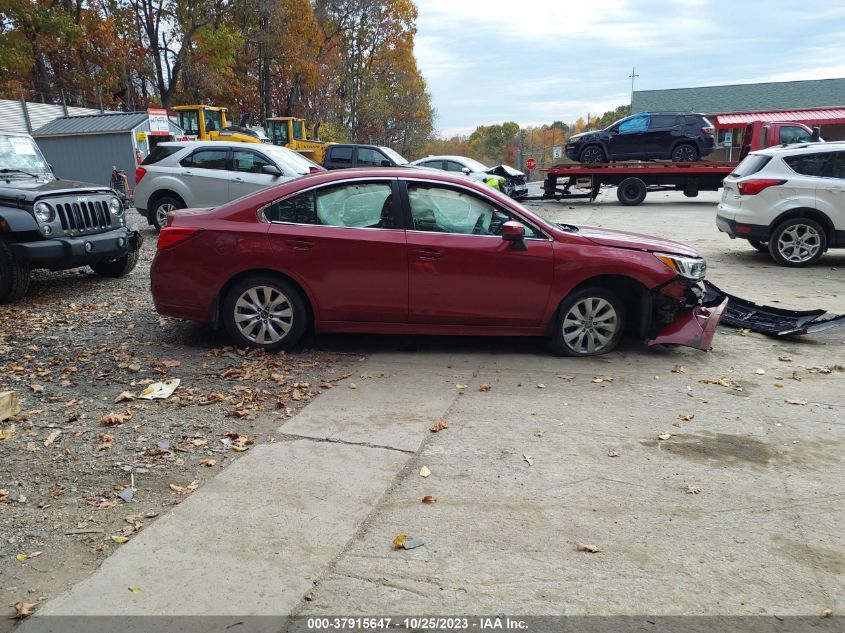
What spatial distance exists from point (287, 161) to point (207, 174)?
4.96 feet

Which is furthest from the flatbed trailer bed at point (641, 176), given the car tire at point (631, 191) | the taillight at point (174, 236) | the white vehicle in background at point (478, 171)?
the taillight at point (174, 236)

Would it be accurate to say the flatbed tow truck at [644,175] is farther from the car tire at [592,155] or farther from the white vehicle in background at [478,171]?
the white vehicle in background at [478,171]

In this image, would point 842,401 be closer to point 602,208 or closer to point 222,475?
point 222,475

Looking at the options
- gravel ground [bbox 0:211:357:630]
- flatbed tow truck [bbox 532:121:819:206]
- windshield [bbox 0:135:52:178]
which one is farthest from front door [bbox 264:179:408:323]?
flatbed tow truck [bbox 532:121:819:206]

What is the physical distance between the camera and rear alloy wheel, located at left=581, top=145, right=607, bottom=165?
73.3 feet

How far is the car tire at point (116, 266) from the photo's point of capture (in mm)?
9352

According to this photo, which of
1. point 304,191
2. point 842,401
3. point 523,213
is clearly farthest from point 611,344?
point 304,191

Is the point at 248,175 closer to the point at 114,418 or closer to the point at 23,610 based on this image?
the point at 114,418

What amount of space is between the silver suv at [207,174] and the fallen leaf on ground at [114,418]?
26.9 ft

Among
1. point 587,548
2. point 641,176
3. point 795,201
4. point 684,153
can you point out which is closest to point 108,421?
point 587,548

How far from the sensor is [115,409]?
4770 millimetres

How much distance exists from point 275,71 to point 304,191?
49.2 m

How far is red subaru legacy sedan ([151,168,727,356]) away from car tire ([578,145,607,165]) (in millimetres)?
17243

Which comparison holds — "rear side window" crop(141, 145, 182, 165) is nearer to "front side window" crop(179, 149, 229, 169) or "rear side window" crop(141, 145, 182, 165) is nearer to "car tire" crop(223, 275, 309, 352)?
"front side window" crop(179, 149, 229, 169)
